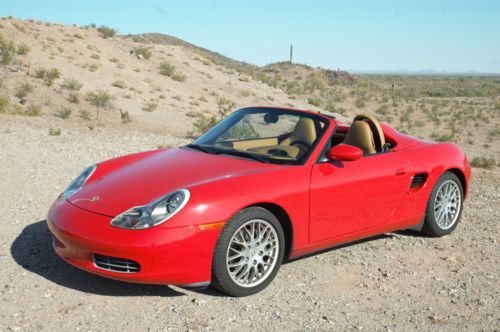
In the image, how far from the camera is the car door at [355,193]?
199 inches

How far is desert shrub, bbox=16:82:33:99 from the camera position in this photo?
17953 mm

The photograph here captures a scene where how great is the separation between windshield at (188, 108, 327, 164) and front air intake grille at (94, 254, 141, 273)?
4.87 ft

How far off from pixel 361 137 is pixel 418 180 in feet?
2.48

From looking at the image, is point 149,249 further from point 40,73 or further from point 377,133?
point 40,73

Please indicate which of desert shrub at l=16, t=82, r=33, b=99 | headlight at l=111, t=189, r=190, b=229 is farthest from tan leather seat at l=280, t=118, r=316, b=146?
desert shrub at l=16, t=82, r=33, b=99

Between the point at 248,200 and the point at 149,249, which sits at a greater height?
the point at 248,200

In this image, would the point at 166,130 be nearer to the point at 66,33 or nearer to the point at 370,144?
the point at 370,144

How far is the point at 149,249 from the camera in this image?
4.15m

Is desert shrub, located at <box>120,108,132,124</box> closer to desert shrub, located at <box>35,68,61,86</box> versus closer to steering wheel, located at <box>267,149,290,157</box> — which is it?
desert shrub, located at <box>35,68,61,86</box>

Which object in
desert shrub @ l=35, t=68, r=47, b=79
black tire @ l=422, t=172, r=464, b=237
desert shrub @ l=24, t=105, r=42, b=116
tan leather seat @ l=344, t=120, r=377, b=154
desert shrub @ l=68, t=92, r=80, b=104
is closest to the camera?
tan leather seat @ l=344, t=120, r=377, b=154

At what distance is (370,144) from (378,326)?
207 centimetres

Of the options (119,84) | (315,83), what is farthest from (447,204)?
(315,83)

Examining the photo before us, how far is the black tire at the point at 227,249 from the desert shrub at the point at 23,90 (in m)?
15.1

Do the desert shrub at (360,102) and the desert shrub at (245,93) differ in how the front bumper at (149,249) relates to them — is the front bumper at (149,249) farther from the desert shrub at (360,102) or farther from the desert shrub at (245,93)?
the desert shrub at (360,102)
